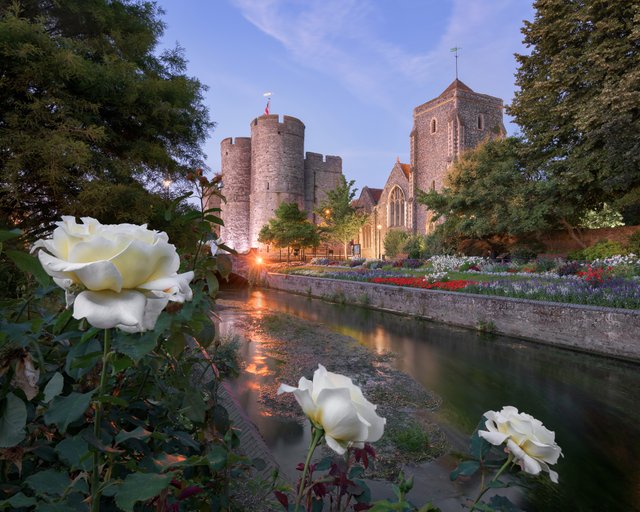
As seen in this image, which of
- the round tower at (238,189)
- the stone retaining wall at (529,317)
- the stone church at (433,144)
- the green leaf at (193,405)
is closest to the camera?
the green leaf at (193,405)

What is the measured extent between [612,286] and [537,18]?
45.6 feet

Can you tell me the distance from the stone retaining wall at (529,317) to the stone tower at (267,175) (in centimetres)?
2686

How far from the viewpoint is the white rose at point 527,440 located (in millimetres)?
856

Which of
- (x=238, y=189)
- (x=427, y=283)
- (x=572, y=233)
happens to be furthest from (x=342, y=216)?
(x=427, y=283)

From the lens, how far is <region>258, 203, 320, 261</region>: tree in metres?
34.2

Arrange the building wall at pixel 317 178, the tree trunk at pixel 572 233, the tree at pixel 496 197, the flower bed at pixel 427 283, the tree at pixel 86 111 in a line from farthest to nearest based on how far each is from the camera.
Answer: the building wall at pixel 317 178
the tree trunk at pixel 572 233
the tree at pixel 496 197
the flower bed at pixel 427 283
the tree at pixel 86 111

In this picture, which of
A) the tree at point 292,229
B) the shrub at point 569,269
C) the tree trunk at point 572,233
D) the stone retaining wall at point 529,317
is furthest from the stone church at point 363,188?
the stone retaining wall at point 529,317

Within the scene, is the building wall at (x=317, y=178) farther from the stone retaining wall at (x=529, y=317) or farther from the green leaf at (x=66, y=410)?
the green leaf at (x=66, y=410)

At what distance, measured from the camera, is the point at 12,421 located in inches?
29.1

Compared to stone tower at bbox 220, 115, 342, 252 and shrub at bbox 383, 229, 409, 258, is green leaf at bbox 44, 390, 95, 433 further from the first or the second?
stone tower at bbox 220, 115, 342, 252

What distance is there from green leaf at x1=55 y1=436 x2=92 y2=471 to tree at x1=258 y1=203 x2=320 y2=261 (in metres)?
33.0

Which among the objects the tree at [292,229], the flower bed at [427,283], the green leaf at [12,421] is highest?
the tree at [292,229]

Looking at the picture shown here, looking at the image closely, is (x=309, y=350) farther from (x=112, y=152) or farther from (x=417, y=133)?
(x=417, y=133)

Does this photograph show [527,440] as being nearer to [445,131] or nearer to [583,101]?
[583,101]
